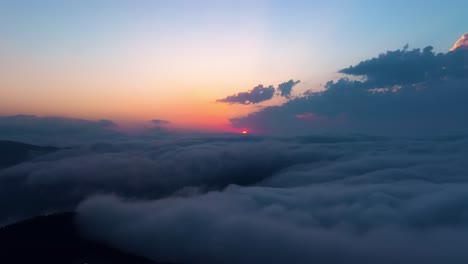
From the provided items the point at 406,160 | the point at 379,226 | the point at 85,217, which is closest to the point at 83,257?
the point at 85,217

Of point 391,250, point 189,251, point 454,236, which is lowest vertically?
point 189,251

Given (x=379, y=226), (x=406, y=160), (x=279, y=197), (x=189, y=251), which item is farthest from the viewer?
(x=406, y=160)

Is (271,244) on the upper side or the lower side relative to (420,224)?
lower

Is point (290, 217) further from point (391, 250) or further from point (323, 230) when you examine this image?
point (391, 250)

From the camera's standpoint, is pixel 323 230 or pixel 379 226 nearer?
pixel 379 226

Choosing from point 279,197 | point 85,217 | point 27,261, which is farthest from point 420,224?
point 85,217

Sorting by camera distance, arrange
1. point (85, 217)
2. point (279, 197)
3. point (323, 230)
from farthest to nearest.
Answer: point (85, 217) → point (279, 197) → point (323, 230)
